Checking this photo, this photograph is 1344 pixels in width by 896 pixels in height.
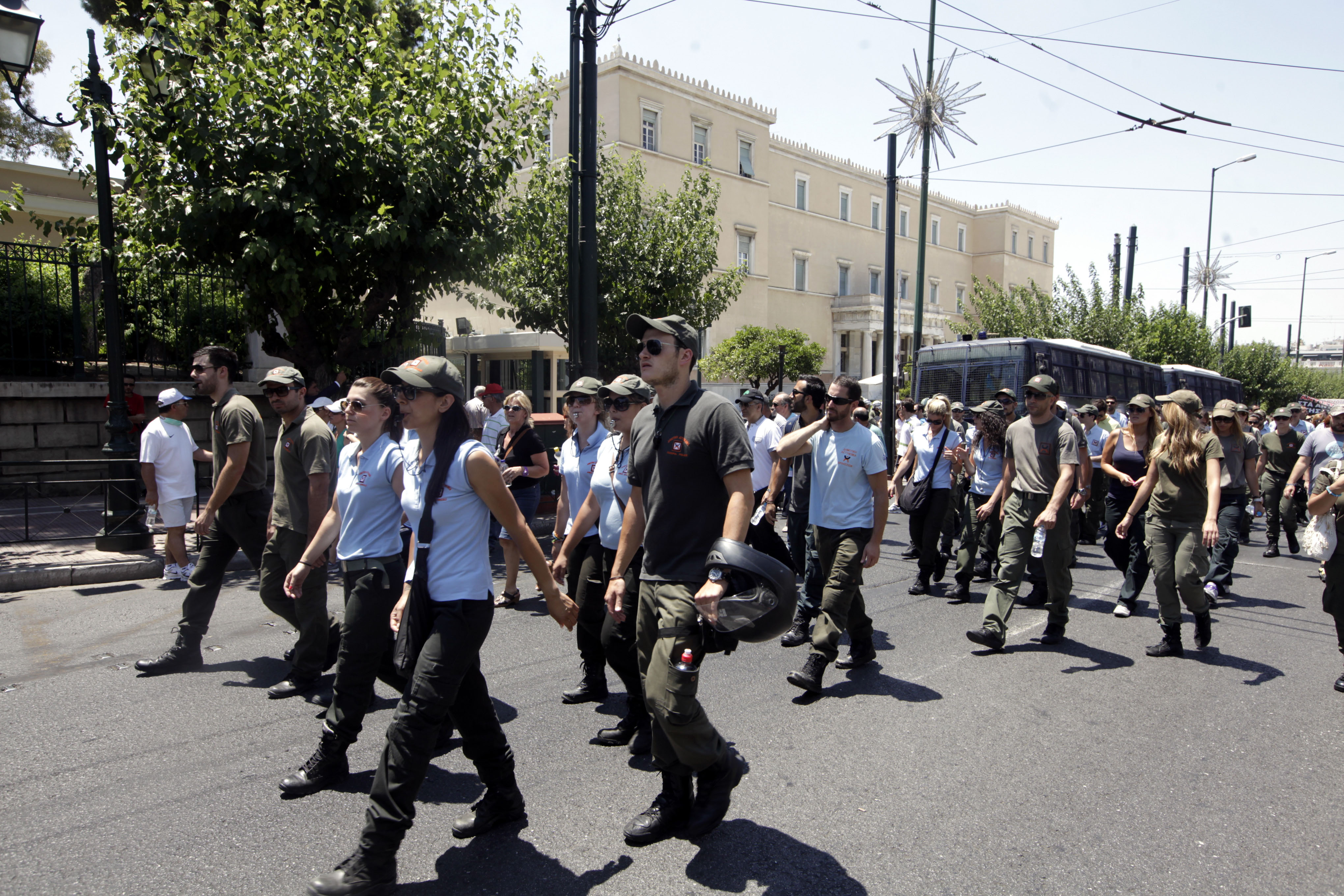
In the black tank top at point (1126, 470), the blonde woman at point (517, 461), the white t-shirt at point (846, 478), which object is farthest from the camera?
the black tank top at point (1126, 470)

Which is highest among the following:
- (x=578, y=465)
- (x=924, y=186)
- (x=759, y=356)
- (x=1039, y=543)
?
(x=924, y=186)

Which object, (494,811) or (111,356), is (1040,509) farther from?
(111,356)

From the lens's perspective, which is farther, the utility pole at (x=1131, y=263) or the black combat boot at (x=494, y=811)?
the utility pole at (x=1131, y=263)

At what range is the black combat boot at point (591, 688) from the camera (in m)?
4.71

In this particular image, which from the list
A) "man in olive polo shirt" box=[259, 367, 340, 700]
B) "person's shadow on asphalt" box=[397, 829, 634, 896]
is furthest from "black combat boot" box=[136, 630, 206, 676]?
"person's shadow on asphalt" box=[397, 829, 634, 896]

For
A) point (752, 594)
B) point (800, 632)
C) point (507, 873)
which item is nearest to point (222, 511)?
point (507, 873)

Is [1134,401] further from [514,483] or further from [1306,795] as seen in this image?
[514,483]

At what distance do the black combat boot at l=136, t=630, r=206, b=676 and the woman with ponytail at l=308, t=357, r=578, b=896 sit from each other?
257cm

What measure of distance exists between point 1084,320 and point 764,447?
29.6 meters

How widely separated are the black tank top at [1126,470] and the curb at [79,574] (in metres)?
7.86

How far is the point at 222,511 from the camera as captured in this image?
5.16m

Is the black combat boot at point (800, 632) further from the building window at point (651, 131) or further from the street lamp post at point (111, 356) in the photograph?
the building window at point (651, 131)

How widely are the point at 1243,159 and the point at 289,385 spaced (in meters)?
33.4

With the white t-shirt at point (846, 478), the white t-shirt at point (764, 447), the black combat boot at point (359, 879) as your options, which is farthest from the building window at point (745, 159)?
the black combat boot at point (359, 879)
